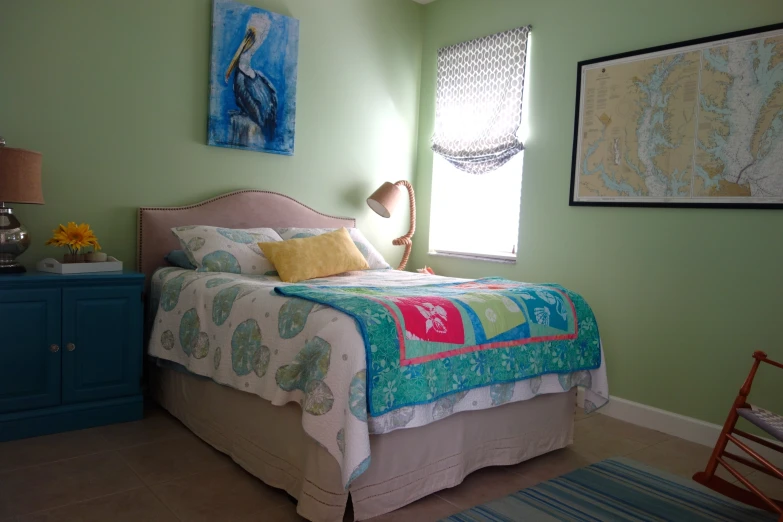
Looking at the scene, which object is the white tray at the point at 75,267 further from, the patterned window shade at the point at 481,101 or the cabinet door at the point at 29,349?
the patterned window shade at the point at 481,101

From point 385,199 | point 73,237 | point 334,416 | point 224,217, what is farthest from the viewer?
point 385,199

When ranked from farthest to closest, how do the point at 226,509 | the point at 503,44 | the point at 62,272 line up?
1. the point at 503,44
2. the point at 62,272
3. the point at 226,509

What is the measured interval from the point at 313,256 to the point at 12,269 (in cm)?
140

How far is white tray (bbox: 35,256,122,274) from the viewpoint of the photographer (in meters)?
2.80

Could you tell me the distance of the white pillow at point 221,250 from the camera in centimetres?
317

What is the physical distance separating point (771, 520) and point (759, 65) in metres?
2.02

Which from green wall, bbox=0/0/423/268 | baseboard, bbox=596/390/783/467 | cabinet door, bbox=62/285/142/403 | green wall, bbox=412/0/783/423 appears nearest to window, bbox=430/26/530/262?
green wall, bbox=412/0/783/423

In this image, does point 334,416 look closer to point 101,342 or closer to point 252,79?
point 101,342

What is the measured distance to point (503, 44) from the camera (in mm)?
4090

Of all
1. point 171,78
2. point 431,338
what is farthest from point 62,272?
point 431,338

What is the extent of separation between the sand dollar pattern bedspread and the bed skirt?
0.10 metres

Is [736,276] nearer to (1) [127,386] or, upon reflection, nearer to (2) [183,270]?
(2) [183,270]

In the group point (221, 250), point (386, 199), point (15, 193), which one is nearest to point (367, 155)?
point (386, 199)

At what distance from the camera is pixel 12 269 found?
282cm
